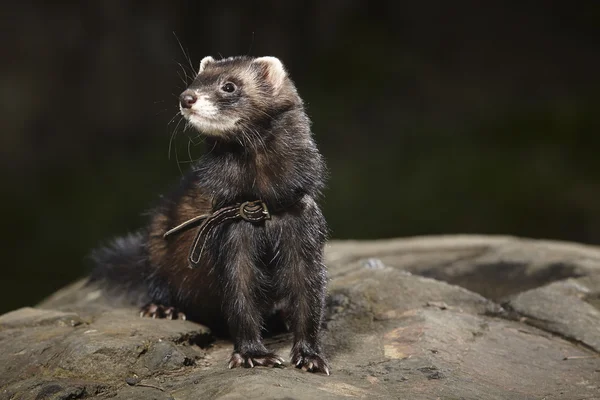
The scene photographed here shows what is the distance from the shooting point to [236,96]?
388 centimetres

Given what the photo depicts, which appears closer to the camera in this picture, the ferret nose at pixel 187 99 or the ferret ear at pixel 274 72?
the ferret nose at pixel 187 99

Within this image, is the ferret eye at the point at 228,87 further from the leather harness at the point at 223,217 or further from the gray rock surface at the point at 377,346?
the gray rock surface at the point at 377,346

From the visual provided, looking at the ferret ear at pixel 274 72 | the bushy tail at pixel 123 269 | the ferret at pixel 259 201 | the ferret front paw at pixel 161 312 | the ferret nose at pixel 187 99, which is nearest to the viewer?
the ferret nose at pixel 187 99

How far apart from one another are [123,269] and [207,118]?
6.38ft

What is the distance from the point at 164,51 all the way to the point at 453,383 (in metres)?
8.43

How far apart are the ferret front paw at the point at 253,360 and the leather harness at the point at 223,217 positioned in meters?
0.54

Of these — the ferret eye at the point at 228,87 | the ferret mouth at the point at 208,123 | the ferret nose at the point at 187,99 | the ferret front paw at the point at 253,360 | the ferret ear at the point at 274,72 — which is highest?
the ferret ear at the point at 274,72

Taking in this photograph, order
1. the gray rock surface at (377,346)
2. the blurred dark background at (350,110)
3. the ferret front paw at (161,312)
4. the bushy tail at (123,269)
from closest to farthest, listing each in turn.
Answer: the gray rock surface at (377,346) < the ferret front paw at (161,312) < the bushy tail at (123,269) < the blurred dark background at (350,110)

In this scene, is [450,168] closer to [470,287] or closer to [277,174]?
[470,287]

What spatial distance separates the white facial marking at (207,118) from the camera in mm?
3732

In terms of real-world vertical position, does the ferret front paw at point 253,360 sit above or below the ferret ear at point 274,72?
below

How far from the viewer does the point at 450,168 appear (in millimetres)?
10664

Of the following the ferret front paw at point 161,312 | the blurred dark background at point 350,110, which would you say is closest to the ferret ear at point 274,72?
the ferret front paw at point 161,312

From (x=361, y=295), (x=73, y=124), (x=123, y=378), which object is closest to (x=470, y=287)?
(x=361, y=295)
